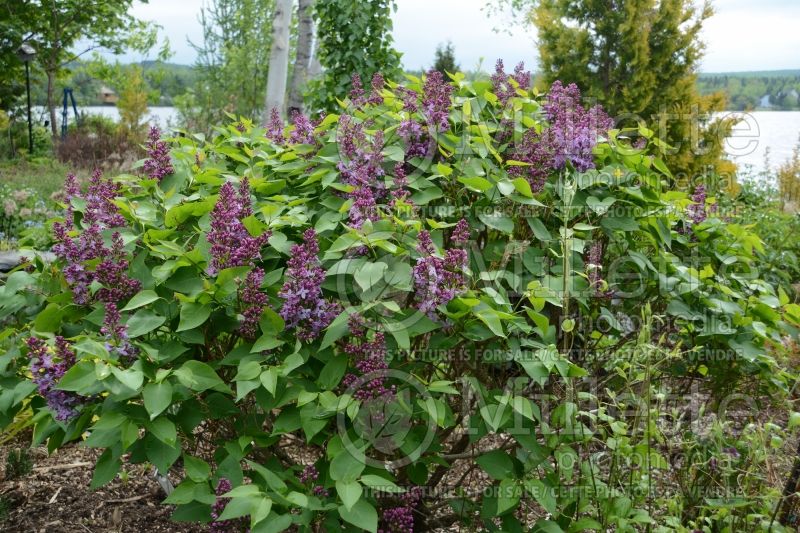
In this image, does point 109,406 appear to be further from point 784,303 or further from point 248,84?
point 248,84

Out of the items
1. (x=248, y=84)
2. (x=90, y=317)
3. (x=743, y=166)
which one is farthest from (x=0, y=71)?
Result: (x=90, y=317)

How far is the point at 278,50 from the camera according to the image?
10469 millimetres

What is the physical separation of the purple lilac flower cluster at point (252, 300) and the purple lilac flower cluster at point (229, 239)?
0.17 ft

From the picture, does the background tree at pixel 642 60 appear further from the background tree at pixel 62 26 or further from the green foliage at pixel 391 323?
the background tree at pixel 62 26

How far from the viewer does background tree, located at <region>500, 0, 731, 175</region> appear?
8055 millimetres

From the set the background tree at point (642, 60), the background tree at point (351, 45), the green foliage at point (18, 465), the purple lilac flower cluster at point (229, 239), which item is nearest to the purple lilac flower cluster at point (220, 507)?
the purple lilac flower cluster at point (229, 239)

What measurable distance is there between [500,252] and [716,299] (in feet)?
2.59

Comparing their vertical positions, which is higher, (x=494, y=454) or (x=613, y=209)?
(x=613, y=209)

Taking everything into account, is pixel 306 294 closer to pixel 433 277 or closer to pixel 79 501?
pixel 433 277

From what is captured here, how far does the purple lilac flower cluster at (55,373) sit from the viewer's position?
187 cm

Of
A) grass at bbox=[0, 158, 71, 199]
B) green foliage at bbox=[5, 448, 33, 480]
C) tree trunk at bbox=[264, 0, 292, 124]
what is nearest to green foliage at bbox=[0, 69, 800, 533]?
green foliage at bbox=[5, 448, 33, 480]

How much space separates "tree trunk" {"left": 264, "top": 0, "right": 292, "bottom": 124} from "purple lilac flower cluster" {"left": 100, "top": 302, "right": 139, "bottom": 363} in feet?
28.8

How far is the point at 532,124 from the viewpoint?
240 cm

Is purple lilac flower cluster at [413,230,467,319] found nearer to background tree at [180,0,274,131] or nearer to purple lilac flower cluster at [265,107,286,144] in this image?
purple lilac flower cluster at [265,107,286,144]
